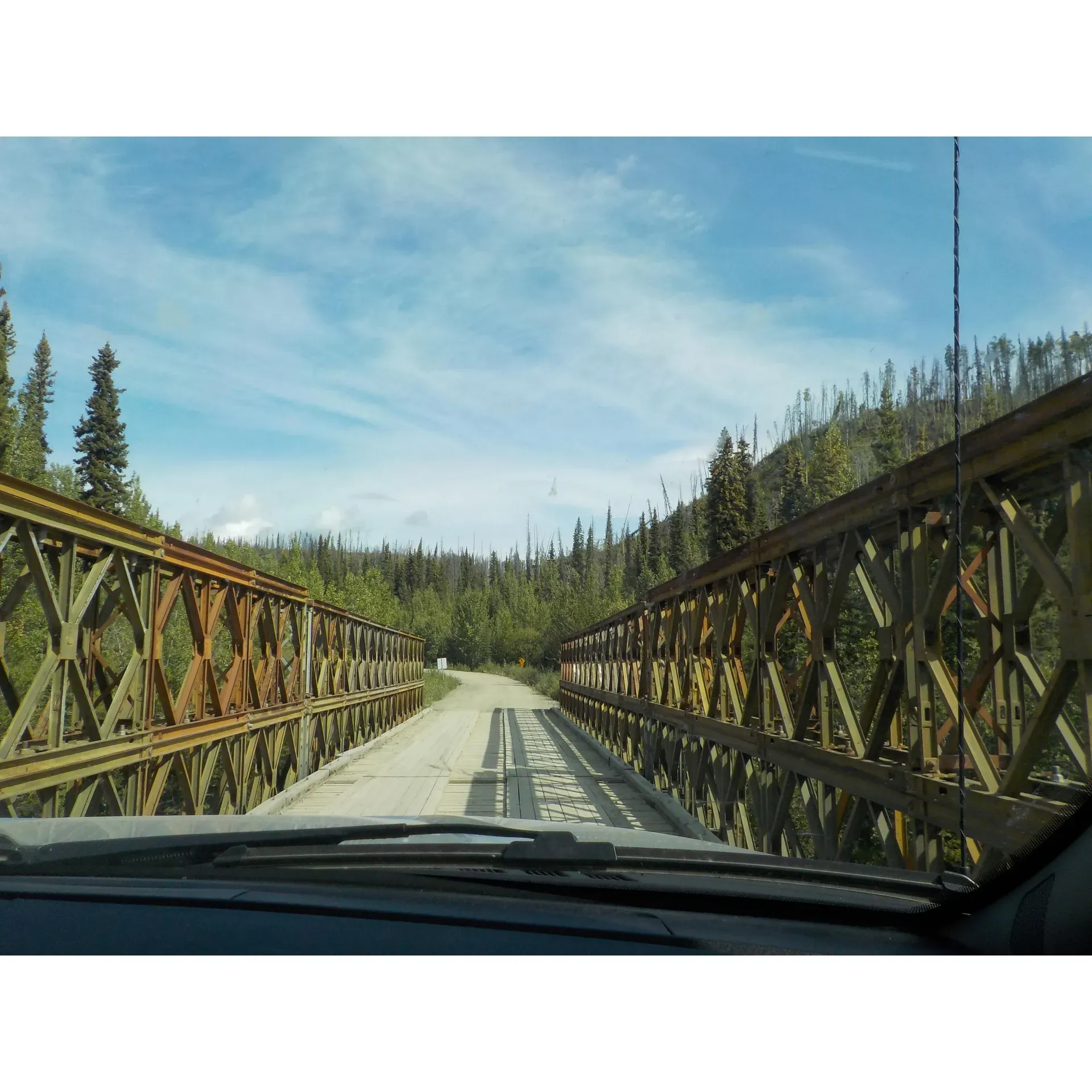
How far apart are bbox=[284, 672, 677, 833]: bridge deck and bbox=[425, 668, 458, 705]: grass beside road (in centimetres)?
977

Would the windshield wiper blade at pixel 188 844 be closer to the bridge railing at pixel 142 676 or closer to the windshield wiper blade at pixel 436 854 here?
the windshield wiper blade at pixel 436 854

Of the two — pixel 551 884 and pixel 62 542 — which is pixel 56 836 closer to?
pixel 551 884

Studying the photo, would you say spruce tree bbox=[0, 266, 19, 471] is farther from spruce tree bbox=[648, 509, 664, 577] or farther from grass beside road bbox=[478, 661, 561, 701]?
grass beside road bbox=[478, 661, 561, 701]

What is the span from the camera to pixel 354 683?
14.8 meters

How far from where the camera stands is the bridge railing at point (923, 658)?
2.49m

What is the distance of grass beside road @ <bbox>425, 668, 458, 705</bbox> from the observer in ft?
83.0

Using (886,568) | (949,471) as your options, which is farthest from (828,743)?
(949,471)

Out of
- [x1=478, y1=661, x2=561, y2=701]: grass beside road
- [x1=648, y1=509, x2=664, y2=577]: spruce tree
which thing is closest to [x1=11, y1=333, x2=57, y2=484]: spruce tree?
[x1=648, y1=509, x2=664, y2=577]: spruce tree

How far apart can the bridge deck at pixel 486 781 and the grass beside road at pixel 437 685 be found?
977cm

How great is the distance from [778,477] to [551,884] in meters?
3.72

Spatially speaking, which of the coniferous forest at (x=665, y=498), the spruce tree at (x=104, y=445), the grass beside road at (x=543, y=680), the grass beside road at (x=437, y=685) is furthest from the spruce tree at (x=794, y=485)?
the grass beside road at (x=437, y=685)

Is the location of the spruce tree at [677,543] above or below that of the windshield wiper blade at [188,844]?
above

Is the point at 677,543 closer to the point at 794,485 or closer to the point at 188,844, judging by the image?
the point at 794,485

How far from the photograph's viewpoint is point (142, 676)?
5.83 metres
